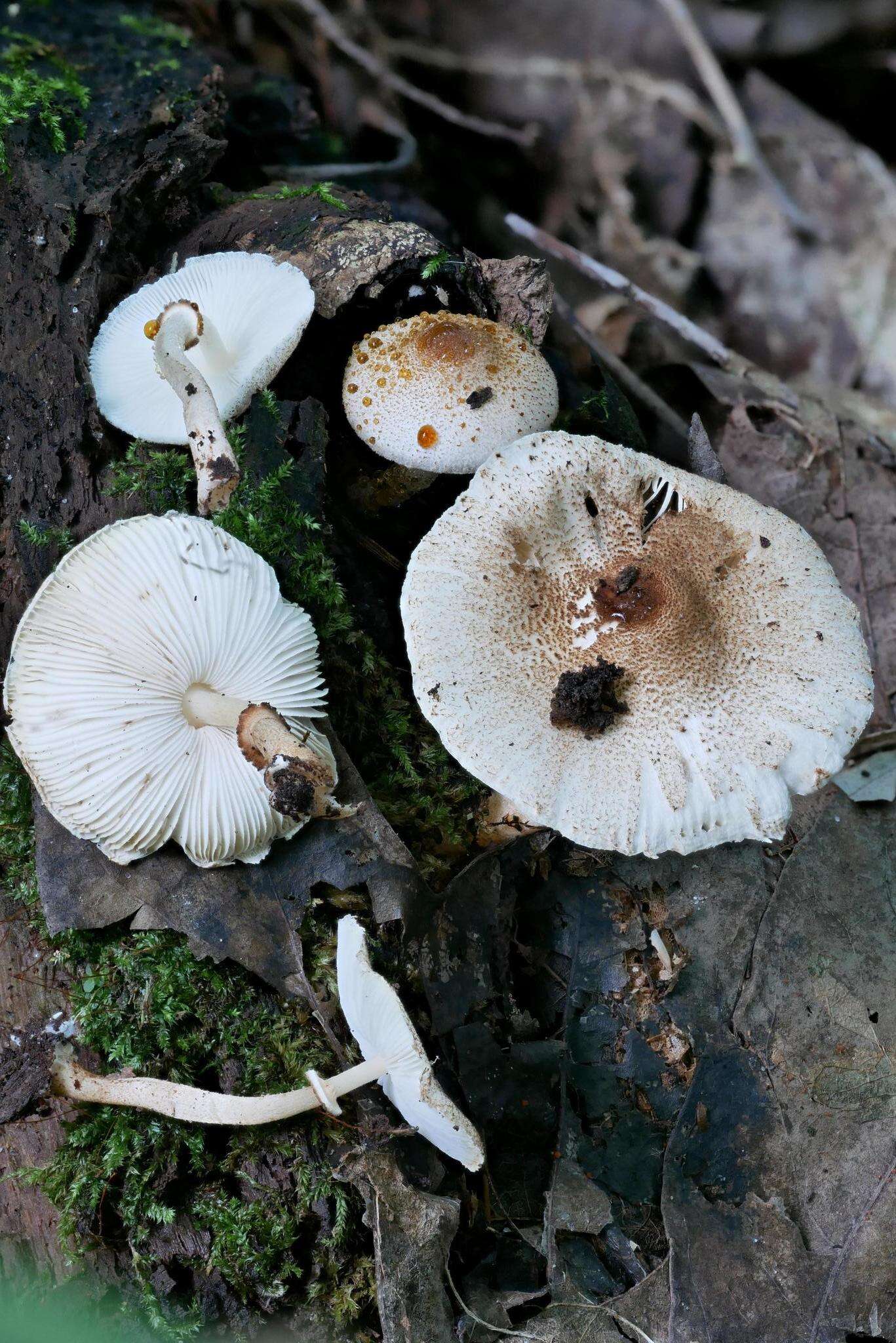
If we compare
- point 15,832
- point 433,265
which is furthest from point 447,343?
point 15,832

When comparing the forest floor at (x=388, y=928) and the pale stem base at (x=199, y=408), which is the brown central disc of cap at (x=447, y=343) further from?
the pale stem base at (x=199, y=408)

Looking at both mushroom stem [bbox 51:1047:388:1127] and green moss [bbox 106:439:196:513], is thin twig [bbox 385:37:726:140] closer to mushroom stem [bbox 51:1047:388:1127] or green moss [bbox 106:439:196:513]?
green moss [bbox 106:439:196:513]

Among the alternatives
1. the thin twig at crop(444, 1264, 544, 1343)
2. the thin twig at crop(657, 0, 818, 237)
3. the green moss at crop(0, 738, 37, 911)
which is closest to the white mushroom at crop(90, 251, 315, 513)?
the green moss at crop(0, 738, 37, 911)

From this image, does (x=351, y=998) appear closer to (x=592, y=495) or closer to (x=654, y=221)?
(x=592, y=495)

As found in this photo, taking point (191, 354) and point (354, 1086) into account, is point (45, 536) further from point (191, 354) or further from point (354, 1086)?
point (354, 1086)

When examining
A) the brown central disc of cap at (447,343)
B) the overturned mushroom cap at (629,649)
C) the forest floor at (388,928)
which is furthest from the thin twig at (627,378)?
the brown central disc of cap at (447,343)

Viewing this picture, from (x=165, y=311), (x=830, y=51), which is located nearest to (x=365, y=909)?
(x=165, y=311)

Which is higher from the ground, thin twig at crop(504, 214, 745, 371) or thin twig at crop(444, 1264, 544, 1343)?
thin twig at crop(504, 214, 745, 371)
